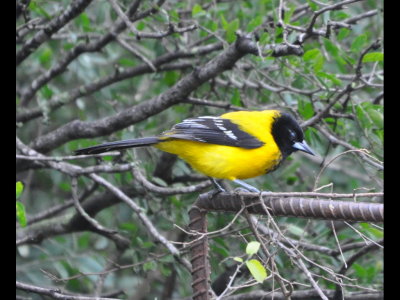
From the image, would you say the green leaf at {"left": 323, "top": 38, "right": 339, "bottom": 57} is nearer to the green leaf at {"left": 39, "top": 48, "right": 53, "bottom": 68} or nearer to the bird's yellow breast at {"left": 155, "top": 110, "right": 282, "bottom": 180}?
the bird's yellow breast at {"left": 155, "top": 110, "right": 282, "bottom": 180}

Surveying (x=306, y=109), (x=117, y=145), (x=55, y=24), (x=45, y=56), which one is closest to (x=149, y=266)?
(x=117, y=145)

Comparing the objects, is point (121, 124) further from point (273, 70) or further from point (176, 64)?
point (273, 70)

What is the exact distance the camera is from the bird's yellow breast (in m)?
4.27

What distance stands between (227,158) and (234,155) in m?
0.05

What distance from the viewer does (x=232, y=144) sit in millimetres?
4367

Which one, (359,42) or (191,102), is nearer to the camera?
(359,42)

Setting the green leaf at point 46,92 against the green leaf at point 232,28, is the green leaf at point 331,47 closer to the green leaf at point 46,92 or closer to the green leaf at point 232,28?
the green leaf at point 232,28

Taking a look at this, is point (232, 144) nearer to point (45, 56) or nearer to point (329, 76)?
point (329, 76)

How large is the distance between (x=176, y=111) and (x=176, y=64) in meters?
0.39

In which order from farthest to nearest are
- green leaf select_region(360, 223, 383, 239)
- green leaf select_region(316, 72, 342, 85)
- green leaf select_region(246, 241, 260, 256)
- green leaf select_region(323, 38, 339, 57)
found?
green leaf select_region(323, 38, 339, 57)
green leaf select_region(316, 72, 342, 85)
green leaf select_region(360, 223, 383, 239)
green leaf select_region(246, 241, 260, 256)

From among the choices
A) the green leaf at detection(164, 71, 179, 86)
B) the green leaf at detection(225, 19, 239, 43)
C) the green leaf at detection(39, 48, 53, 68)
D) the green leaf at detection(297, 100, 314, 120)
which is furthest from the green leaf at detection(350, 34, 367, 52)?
the green leaf at detection(39, 48, 53, 68)
